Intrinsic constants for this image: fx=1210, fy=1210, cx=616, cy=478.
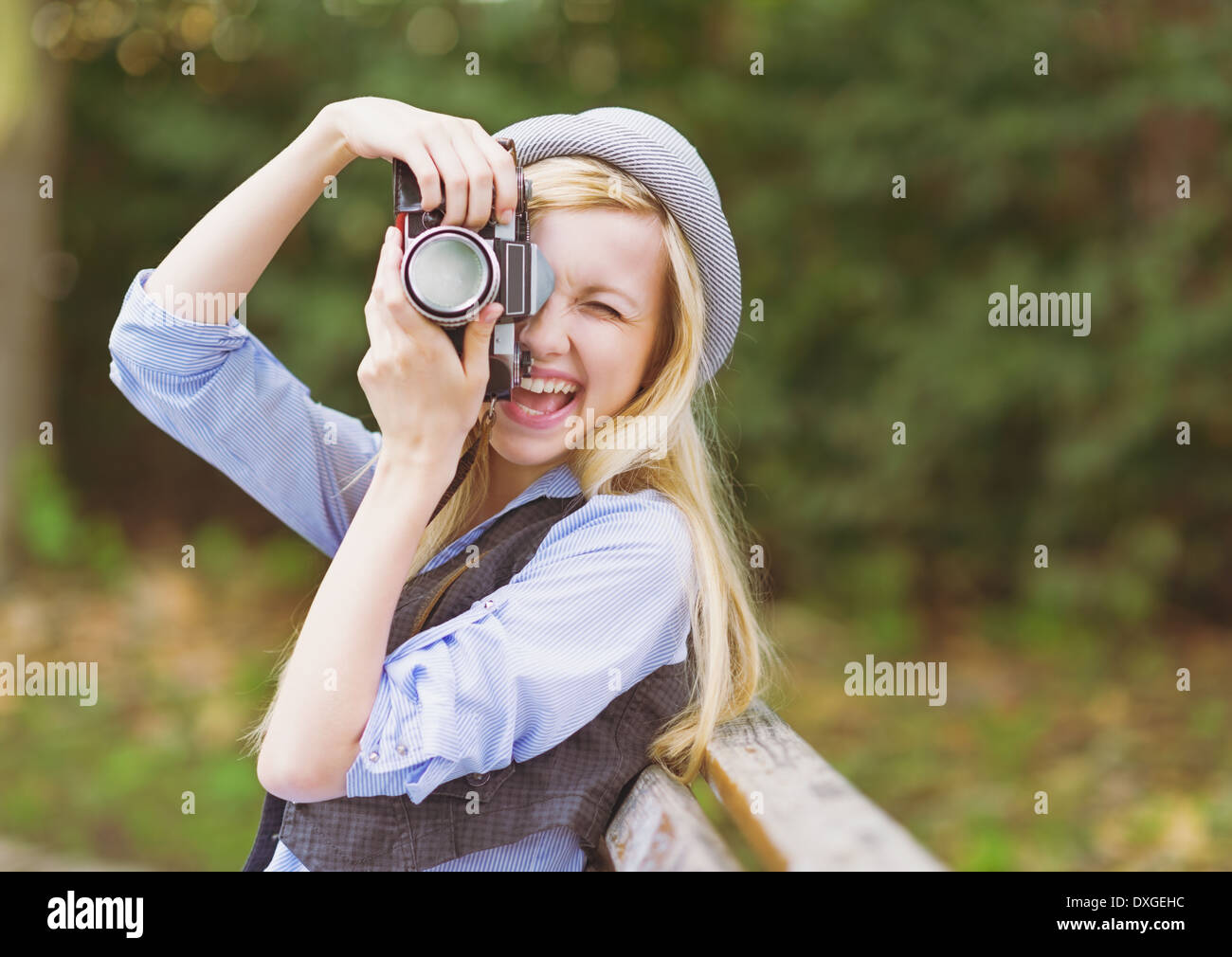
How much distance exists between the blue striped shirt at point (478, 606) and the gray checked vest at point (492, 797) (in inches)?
1.4

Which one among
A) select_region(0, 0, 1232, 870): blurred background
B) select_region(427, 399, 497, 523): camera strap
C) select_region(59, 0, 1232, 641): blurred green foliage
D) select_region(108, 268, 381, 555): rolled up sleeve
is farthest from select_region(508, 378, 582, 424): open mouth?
select_region(59, 0, 1232, 641): blurred green foliage

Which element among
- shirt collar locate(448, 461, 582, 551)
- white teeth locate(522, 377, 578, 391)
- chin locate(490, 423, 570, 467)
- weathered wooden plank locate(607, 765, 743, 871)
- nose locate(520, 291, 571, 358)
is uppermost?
nose locate(520, 291, 571, 358)

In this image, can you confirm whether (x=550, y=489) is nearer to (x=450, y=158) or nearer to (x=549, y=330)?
(x=549, y=330)

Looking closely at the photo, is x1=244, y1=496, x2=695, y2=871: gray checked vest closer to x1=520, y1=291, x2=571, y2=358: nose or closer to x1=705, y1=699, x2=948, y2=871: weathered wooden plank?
x1=705, y1=699, x2=948, y2=871: weathered wooden plank

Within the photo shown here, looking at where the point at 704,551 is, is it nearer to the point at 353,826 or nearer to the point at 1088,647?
the point at 353,826

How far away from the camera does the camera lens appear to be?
1.27m

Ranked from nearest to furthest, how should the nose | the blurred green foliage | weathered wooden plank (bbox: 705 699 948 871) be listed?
weathered wooden plank (bbox: 705 699 948 871) → the nose → the blurred green foliage

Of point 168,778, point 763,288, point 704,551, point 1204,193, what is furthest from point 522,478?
point 1204,193

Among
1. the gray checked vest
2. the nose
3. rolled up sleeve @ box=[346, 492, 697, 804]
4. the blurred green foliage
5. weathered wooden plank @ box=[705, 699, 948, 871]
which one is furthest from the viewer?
the blurred green foliage

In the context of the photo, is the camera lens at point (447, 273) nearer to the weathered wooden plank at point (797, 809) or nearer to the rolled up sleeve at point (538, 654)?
the rolled up sleeve at point (538, 654)

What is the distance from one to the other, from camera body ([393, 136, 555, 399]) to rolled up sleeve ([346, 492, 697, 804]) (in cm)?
22

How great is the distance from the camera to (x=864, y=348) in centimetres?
498

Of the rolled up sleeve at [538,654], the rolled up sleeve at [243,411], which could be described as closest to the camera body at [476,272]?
the rolled up sleeve at [538,654]

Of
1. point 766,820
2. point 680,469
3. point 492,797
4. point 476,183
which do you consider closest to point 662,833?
point 766,820
